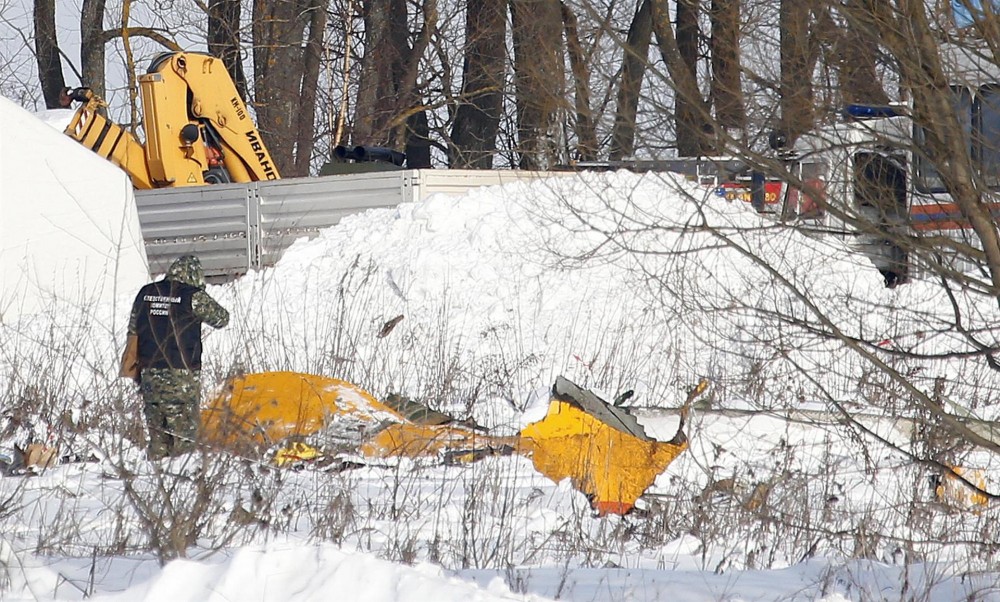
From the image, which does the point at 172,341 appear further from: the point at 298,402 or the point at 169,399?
the point at 298,402

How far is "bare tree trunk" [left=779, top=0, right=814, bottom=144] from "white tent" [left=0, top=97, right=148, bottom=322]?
404 inches

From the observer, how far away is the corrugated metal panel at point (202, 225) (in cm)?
1620

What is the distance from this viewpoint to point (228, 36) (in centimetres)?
2725

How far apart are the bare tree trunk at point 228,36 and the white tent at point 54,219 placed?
11.8 meters

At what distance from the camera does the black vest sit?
884cm

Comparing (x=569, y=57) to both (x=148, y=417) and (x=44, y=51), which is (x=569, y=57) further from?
(x=44, y=51)

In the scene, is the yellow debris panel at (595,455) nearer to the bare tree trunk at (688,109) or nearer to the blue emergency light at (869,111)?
the bare tree trunk at (688,109)

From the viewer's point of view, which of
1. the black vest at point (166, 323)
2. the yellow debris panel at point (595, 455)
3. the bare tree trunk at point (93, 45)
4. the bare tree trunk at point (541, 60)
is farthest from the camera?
the bare tree trunk at point (93, 45)

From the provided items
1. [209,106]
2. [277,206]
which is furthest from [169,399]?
[209,106]

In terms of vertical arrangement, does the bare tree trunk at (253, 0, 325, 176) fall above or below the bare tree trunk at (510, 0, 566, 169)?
above

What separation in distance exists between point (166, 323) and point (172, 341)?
0.40ft

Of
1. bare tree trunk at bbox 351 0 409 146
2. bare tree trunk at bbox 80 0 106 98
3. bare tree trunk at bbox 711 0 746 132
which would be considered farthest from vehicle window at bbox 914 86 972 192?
bare tree trunk at bbox 80 0 106 98

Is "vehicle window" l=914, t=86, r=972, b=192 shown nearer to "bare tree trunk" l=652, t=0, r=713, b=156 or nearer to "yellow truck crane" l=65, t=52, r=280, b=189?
"bare tree trunk" l=652, t=0, r=713, b=156

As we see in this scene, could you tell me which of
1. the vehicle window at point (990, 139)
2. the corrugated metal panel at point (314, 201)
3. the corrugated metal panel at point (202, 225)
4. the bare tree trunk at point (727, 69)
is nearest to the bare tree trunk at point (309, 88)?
the corrugated metal panel at point (202, 225)
